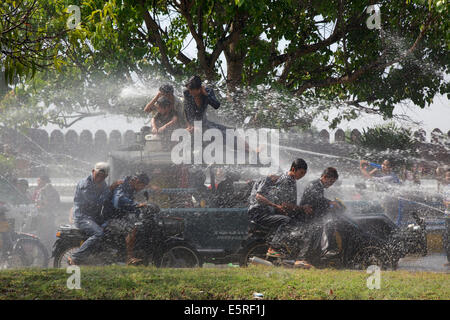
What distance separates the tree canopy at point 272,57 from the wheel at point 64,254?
5.15 m

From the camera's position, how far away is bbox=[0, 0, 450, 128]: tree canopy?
1161cm

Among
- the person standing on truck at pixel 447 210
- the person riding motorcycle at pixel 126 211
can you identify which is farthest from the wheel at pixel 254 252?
the person standing on truck at pixel 447 210

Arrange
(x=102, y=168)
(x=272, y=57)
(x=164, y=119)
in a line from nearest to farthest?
(x=102, y=168), (x=164, y=119), (x=272, y=57)

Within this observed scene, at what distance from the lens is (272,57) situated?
12.9m

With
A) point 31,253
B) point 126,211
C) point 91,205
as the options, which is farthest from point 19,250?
point 126,211

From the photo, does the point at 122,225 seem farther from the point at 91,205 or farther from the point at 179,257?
the point at 179,257

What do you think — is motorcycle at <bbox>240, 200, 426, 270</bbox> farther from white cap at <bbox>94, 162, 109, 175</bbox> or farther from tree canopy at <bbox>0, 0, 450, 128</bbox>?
tree canopy at <bbox>0, 0, 450, 128</bbox>

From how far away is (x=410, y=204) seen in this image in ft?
29.7

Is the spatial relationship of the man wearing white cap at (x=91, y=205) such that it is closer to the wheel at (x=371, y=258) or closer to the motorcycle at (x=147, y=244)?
the motorcycle at (x=147, y=244)

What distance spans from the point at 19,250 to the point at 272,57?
25.2 feet

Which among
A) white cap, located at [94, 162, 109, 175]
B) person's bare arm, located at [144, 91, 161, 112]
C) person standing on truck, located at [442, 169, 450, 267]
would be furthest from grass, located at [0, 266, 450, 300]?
person's bare arm, located at [144, 91, 161, 112]

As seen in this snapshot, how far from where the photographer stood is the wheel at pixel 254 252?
757 centimetres

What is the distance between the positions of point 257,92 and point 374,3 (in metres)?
3.55
